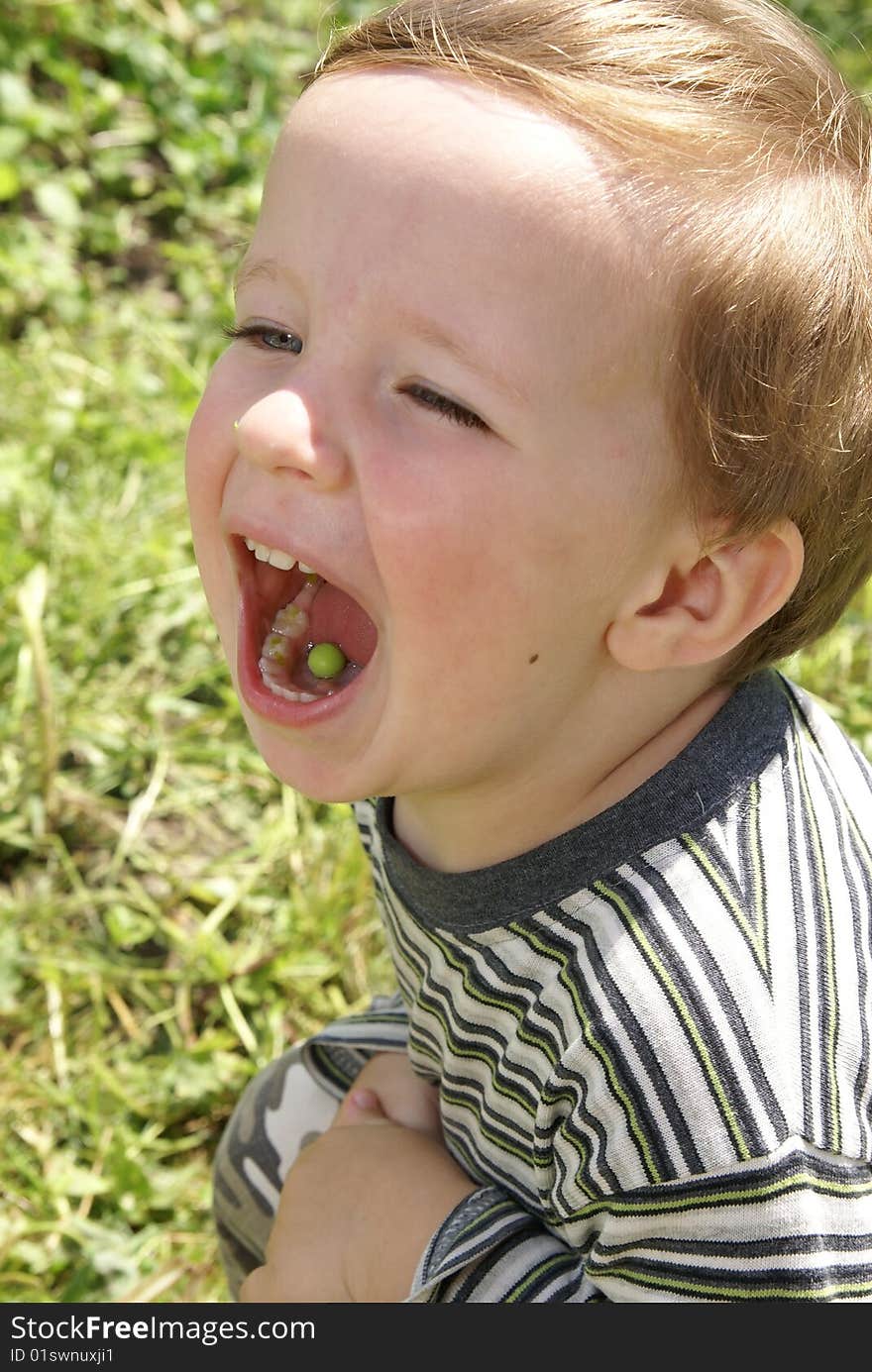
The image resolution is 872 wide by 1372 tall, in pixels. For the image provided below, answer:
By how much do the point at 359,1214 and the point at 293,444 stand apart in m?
0.77

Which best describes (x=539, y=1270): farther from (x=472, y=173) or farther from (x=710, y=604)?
(x=472, y=173)

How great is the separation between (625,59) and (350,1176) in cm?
105

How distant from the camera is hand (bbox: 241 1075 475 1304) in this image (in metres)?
1.37

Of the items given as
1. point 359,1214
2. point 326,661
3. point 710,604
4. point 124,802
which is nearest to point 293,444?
point 326,661

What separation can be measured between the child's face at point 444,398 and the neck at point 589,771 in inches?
3.1

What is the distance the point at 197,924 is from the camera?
216cm

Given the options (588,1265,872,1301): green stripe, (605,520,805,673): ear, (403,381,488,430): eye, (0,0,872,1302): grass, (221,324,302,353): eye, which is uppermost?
(403,381,488,430): eye

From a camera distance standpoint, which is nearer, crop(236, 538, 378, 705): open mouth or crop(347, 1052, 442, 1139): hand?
crop(236, 538, 378, 705): open mouth

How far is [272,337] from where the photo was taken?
47.0 inches

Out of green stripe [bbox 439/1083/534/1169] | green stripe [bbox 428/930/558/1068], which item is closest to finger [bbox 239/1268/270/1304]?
green stripe [bbox 439/1083/534/1169]

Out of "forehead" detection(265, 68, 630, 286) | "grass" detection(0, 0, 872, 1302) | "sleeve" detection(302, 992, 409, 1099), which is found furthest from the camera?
"grass" detection(0, 0, 872, 1302)

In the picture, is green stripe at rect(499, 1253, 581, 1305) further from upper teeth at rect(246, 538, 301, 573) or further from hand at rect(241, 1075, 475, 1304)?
upper teeth at rect(246, 538, 301, 573)

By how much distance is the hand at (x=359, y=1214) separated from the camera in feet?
4.50

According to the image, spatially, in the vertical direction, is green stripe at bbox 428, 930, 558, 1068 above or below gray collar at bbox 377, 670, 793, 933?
below
